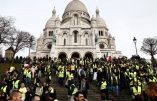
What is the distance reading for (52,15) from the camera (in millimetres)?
83312

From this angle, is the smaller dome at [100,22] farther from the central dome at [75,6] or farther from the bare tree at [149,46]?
the bare tree at [149,46]

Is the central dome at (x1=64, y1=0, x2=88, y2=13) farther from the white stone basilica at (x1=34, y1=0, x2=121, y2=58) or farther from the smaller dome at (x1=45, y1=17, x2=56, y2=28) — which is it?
the smaller dome at (x1=45, y1=17, x2=56, y2=28)

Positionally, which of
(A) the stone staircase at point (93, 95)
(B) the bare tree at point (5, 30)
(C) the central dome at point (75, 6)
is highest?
(C) the central dome at point (75, 6)

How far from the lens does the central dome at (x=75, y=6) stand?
82394mm

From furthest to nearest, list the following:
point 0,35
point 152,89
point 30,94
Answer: point 0,35 < point 30,94 < point 152,89

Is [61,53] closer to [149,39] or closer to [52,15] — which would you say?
[52,15]

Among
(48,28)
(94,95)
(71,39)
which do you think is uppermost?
(48,28)

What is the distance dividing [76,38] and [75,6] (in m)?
21.6

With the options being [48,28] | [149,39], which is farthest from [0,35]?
[149,39]

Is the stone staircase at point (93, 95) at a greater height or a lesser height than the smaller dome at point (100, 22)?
lesser

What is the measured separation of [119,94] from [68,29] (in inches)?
1907

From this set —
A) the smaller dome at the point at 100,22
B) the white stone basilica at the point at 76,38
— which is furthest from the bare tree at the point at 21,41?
the smaller dome at the point at 100,22

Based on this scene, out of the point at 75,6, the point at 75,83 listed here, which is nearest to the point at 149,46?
the point at 75,6

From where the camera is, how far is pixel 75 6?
8356 centimetres
